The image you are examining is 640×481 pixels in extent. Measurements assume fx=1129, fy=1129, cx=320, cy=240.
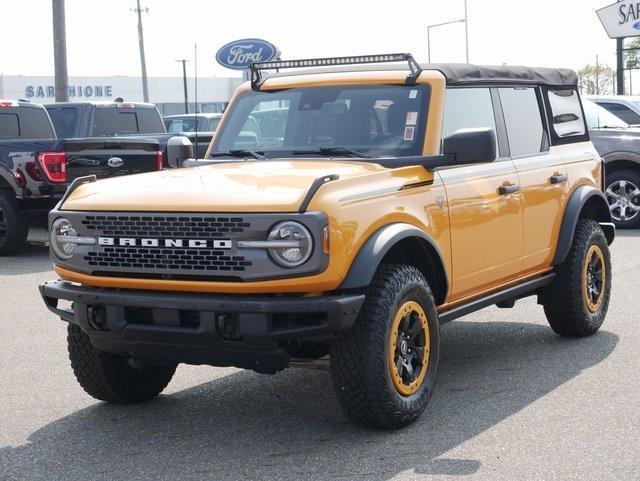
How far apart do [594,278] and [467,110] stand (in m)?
1.88

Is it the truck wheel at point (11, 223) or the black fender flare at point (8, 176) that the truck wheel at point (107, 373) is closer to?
the black fender flare at point (8, 176)

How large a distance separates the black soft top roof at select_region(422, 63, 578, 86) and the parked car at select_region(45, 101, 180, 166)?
949 cm

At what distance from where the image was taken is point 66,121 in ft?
56.9

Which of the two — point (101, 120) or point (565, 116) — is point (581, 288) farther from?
point (101, 120)

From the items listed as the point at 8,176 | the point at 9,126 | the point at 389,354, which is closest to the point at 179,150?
the point at 389,354

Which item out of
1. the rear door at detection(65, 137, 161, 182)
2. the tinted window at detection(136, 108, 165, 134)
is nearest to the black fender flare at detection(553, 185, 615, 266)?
the rear door at detection(65, 137, 161, 182)

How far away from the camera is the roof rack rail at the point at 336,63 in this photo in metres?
6.43

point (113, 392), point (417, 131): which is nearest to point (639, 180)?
point (417, 131)

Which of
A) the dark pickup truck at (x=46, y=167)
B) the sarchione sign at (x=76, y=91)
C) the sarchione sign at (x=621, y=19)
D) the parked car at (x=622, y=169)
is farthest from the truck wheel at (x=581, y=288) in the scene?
the sarchione sign at (x=76, y=91)

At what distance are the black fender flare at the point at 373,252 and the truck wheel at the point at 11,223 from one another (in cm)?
882

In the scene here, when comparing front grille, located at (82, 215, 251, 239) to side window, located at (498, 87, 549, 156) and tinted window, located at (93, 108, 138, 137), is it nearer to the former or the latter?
side window, located at (498, 87, 549, 156)

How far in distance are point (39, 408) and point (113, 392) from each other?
45cm

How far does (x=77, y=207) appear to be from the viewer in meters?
5.62

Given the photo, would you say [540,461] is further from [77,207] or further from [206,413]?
[77,207]
